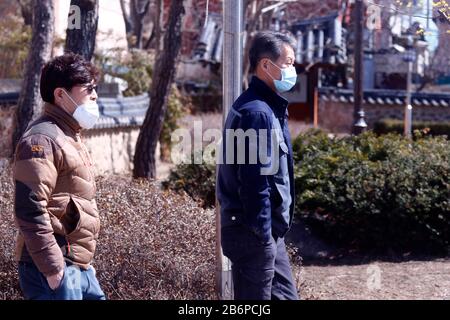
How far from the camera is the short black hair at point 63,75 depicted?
155 inches

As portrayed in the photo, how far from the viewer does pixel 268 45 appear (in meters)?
4.34

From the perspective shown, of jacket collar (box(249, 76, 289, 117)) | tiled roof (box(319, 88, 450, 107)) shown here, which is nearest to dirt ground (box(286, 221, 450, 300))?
jacket collar (box(249, 76, 289, 117))

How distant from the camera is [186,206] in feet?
19.9

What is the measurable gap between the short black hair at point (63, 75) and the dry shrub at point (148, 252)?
1654mm

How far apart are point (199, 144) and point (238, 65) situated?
555 cm

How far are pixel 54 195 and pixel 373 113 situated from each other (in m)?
25.1

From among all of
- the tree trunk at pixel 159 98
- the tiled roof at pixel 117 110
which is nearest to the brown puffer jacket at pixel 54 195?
the tree trunk at pixel 159 98

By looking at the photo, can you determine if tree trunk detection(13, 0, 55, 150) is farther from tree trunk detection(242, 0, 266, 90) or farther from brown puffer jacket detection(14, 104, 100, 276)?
tree trunk detection(242, 0, 266, 90)

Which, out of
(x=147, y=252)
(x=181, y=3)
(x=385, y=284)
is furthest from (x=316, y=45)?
(x=147, y=252)

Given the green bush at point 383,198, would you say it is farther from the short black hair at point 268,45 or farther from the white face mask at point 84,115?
the white face mask at point 84,115

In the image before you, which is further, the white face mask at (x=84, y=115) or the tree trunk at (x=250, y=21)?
the tree trunk at (x=250, y=21)

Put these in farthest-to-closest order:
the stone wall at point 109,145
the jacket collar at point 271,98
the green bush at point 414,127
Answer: the green bush at point 414,127 < the stone wall at point 109,145 < the jacket collar at point 271,98

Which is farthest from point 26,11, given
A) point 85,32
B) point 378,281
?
point 378,281

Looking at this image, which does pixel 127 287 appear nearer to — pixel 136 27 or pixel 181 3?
pixel 181 3
